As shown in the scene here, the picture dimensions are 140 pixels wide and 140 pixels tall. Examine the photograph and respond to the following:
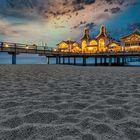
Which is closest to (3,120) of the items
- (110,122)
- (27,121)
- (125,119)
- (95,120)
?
(27,121)

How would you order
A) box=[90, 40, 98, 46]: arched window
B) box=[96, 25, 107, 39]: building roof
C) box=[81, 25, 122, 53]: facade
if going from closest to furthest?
box=[81, 25, 122, 53]: facade
box=[96, 25, 107, 39]: building roof
box=[90, 40, 98, 46]: arched window

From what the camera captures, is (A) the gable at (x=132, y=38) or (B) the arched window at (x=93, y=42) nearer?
(A) the gable at (x=132, y=38)

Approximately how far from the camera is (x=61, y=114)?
3.58 meters

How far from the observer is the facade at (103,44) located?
5151 centimetres

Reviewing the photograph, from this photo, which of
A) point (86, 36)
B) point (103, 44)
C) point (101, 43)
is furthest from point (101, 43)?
point (86, 36)

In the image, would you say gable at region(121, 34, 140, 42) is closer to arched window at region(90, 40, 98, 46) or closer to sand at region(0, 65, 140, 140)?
arched window at region(90, 40, 98, 46)

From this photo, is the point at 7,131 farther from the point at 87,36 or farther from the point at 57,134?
the point at 87,36

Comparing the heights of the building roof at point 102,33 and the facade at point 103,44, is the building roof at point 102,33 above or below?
above

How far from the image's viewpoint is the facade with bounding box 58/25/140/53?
51509mm

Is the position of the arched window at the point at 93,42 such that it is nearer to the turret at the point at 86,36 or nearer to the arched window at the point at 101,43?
the arched window at the point at 101,43

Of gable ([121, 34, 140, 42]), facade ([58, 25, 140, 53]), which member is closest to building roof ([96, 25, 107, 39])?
facade ([58, 25, 140, 53])

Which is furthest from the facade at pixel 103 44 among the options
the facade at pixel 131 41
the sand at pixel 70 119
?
the sand at pixel 70 119

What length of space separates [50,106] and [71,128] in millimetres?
1397

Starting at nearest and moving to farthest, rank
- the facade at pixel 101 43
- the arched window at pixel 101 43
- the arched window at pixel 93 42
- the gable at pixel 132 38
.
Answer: the gable at pixel 132 38 < the facade at pixel 101 43 < the arched window at pixel 101 43 < the arched window at pixel 93 42
